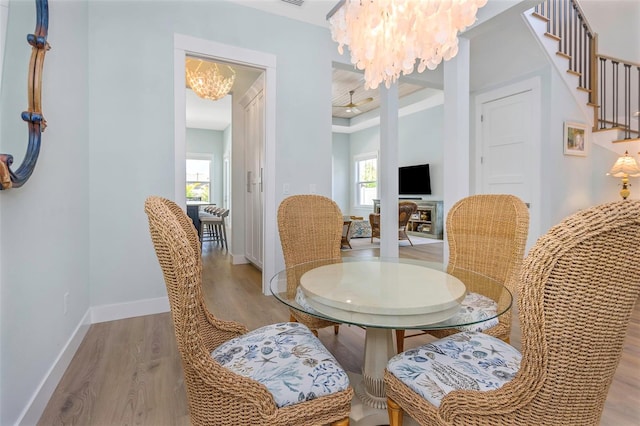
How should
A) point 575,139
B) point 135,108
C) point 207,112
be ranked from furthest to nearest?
point 207,112 < point 575,139 < point 135,108

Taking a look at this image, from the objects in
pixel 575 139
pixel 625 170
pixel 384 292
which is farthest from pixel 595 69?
pixel 384 292

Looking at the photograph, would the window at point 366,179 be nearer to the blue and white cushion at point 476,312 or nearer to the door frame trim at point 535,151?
the door frame trim at point 535,151

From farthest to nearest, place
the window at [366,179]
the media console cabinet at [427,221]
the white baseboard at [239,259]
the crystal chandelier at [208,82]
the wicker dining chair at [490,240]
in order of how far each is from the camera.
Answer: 1. the window at [366,179]
2. the media console cabinet at [427,221]
3. the white baseboard at [239,259]
4. the crystal chandelier at [208,82]
5. the wicker dining chair at [490,240]

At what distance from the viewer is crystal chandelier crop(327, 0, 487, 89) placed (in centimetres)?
172

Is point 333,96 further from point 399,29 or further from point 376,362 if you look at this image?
point 376,362

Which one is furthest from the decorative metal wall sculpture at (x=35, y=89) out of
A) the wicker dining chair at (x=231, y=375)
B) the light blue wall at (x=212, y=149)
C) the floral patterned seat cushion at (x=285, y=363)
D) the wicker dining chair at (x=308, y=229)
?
the light blue wall at (x=212, y=149)

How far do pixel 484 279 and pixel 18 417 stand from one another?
2097 millimetres

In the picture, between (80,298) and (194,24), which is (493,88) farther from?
(80,298)

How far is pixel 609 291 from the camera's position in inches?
25.7

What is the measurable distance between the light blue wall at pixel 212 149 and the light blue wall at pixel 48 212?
737 cm

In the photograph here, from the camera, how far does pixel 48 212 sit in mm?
1617

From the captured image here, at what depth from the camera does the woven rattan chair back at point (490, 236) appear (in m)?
1.63

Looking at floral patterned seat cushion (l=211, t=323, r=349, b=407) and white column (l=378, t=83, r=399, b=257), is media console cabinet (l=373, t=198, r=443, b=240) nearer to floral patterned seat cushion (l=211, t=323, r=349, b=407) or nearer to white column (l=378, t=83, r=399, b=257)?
white column (l=378, t=83, r=399, b=257)

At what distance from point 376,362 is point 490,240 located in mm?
947
